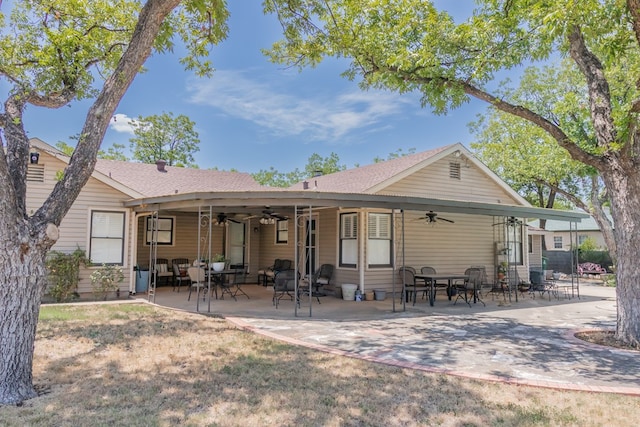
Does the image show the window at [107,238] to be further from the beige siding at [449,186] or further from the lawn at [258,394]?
the beige siding at [449,186]

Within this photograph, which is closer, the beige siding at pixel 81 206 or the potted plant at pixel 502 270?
the beige siding at pixel 81 206

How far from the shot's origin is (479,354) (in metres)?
5.92

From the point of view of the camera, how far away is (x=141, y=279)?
40.0ft

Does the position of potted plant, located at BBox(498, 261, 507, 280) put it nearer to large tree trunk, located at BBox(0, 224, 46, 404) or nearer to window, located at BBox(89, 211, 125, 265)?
window, located at BBox(89, 211, 125, 265)

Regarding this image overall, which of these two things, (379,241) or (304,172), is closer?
(379,241)

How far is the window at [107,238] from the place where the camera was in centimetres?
1119

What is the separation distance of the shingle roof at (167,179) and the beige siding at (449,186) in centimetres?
538

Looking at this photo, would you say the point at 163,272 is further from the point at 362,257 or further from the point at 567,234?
the point at 567,234

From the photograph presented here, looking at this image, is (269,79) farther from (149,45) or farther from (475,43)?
(149,45)

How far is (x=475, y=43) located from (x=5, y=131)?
719 centimetres

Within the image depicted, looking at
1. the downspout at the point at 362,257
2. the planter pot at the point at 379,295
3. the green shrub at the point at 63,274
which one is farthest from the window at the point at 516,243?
the green shrub at the point at 63,274

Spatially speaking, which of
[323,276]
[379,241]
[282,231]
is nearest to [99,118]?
[379,241]

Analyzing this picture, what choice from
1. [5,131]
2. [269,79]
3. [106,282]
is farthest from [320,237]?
[269,79]

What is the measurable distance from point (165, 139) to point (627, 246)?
30376 millimetres
